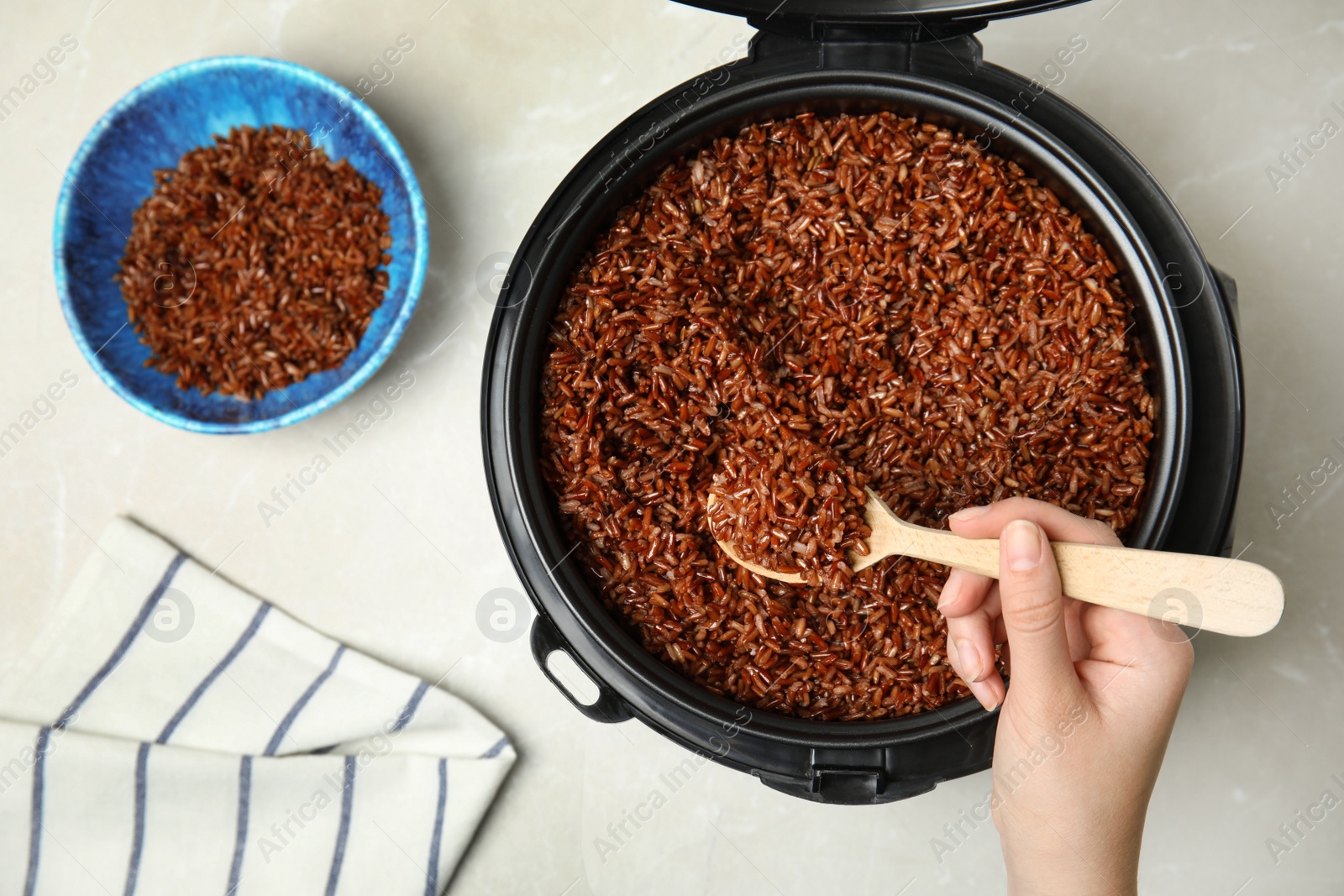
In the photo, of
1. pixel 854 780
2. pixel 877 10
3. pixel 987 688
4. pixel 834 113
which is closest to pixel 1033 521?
pixel 987 688

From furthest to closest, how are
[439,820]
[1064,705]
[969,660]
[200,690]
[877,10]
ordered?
1. [200,690]
2. [439,820]
3. [877,10]
4. [969,660]
5. [1064,705]

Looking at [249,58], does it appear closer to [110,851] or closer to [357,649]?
[357,649]

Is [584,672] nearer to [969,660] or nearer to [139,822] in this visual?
[969,660]

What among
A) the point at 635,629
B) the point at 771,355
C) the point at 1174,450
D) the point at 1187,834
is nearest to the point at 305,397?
the point at 635,629

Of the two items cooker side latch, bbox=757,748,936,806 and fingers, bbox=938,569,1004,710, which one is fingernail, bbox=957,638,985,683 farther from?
cooker side latch, bbox=757,748,936,806

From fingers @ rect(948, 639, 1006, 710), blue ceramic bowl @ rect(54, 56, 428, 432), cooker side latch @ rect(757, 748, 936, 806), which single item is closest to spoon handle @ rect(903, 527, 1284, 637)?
fingers @ rect(948, 639, 1006, 710)

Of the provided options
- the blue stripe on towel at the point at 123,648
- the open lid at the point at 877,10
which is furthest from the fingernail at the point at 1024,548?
the blue stripe on towel at the point at 123,648
